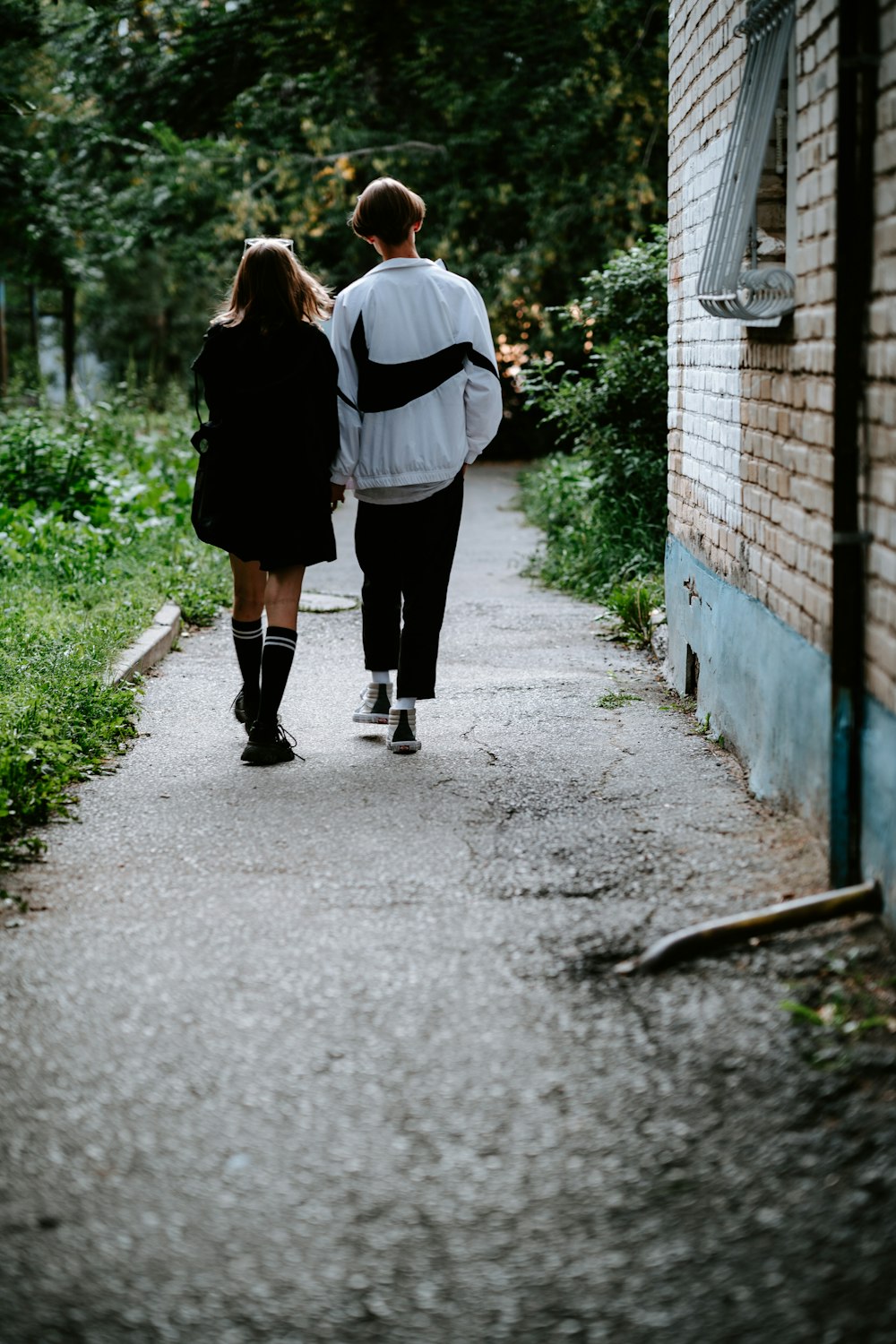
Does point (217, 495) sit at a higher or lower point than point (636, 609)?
higher

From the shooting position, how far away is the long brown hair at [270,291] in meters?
5.22

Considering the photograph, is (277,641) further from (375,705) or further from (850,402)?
(850,402)

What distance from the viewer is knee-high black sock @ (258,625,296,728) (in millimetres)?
5395

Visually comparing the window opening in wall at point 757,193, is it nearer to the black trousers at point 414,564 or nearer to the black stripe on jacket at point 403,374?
the black stripe on jacket at point 403,374

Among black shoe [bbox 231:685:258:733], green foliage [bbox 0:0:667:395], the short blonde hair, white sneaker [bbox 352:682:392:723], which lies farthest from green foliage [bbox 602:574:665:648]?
green foliage [bbox 0:0:667:395]

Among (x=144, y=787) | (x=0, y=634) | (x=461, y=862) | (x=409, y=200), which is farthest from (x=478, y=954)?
(x=0, y=634)

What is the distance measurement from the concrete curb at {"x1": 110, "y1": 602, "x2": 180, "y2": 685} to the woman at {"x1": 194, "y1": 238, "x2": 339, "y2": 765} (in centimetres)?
137

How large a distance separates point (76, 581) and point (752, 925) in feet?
20.2

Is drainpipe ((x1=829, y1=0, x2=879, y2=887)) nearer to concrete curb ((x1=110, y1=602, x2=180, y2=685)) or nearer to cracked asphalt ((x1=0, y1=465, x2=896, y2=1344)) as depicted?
cracked asphalt ((x1=0, y1=465, x2=896, y2=1344))

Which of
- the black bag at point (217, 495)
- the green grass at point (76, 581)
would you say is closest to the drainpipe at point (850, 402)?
the green grass at point (76, 581)

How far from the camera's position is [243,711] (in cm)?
602

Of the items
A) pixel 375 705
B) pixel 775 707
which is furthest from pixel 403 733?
pixel 775 707

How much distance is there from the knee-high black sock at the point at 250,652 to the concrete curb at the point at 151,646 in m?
0.92

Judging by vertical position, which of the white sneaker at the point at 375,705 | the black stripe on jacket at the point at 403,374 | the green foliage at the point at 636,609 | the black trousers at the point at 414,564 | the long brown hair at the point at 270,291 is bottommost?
the white sneaker at the point at 375,705
